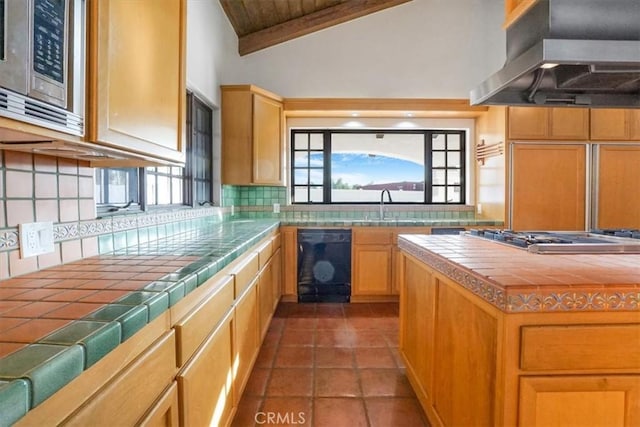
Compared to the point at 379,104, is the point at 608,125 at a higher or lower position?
lower

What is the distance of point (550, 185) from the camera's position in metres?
3.48

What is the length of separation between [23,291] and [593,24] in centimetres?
232

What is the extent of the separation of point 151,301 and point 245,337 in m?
1.15

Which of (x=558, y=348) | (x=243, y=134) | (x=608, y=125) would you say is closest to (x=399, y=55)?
(x=243, y=134)

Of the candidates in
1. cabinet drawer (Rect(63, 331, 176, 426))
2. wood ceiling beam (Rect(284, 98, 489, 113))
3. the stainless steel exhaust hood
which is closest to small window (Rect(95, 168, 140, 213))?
cabinet drawer (Rect(63, 331, 176, 426))

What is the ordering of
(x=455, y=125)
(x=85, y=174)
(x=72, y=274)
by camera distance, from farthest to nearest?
(x=455, y=125) → (x=85, y=174) → (x=72, y=274)

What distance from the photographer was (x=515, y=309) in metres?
0.96

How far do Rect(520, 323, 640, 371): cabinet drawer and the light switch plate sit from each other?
1526mm

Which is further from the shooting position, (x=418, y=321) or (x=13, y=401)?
(x=418, y=321)

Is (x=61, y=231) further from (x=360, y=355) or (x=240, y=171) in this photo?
(x=240, y=171)

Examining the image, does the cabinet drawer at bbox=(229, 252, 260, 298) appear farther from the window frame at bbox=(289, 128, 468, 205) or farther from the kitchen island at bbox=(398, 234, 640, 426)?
the window frame at bbox=(289, 128, 468, 205)

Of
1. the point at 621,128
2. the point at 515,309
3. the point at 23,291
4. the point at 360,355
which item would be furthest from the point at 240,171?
the point at 621,128

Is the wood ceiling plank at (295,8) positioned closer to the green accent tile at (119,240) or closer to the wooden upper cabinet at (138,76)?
the wooden upper cabinet at (138,76)

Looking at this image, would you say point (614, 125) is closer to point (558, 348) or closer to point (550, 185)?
point (550, 185)
